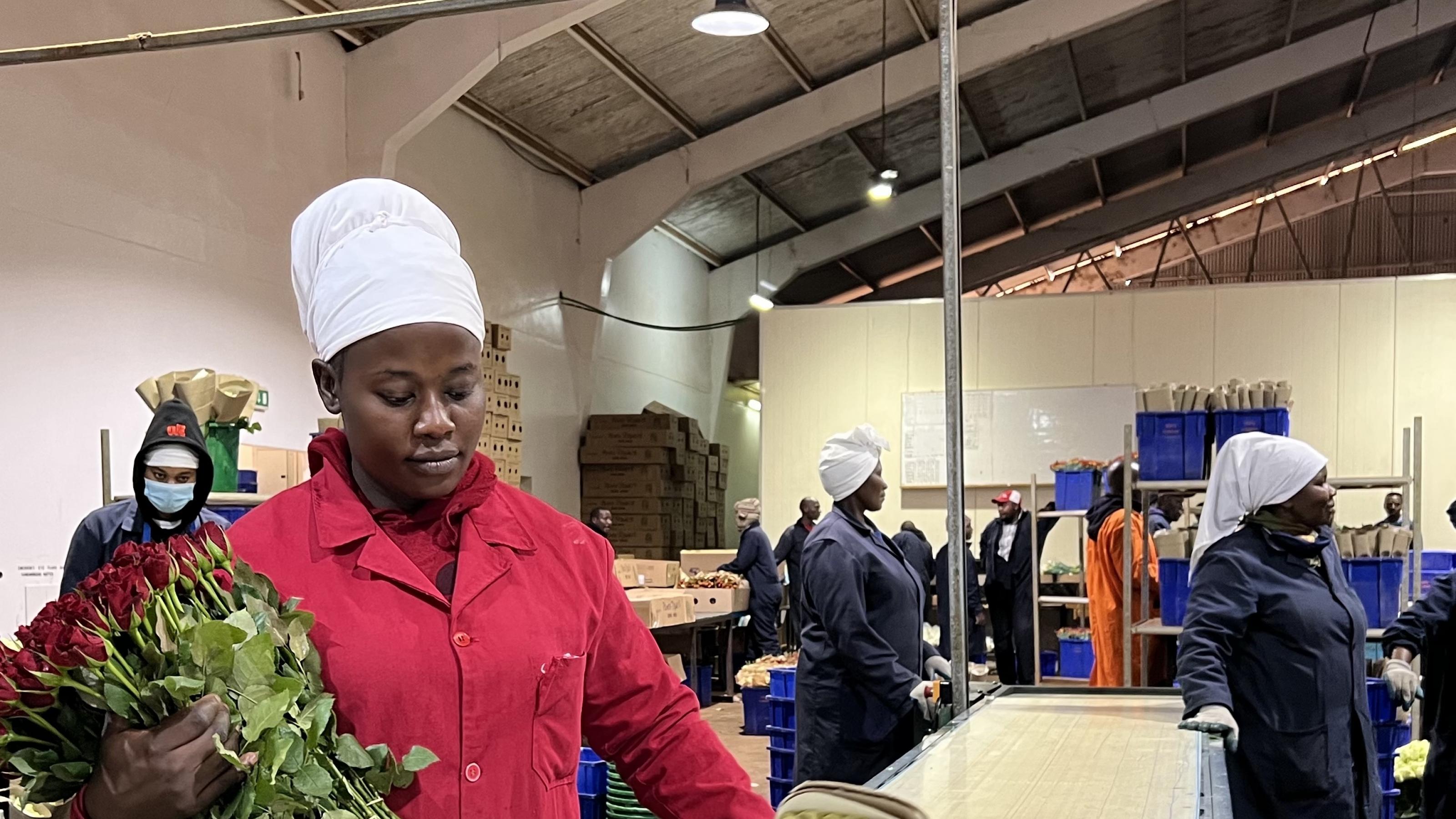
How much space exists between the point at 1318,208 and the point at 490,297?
11200mm

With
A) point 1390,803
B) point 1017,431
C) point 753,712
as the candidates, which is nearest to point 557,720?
point 1390,803

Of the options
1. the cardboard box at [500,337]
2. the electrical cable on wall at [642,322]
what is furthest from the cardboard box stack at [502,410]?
the electrical cable on wall at [642,322]

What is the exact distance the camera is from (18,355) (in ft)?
18.7

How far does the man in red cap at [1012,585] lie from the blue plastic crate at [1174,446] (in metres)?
3.00

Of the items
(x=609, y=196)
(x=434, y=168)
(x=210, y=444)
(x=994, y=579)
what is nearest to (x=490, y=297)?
(x=434, y=168)

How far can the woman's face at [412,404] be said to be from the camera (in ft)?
4.00

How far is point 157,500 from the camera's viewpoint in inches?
165

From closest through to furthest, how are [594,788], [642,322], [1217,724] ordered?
[1217,724], [594,788], [642,322]

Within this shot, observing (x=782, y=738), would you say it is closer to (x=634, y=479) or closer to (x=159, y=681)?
(x=159, y=681)

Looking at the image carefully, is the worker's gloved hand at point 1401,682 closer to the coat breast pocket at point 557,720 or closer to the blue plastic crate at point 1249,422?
the blue plastic crate at point 1249,422

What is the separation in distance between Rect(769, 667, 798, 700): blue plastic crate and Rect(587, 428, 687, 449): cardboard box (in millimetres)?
6471

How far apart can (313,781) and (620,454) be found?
1089cm

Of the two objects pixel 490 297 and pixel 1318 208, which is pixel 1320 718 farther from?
pixel 1318 208

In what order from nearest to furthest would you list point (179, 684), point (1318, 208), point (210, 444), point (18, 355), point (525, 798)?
1. point (179, 684)
2. point (525, 798)
3. point (210, 444)
4. point (18, 355)
5. point (1318, 208)
